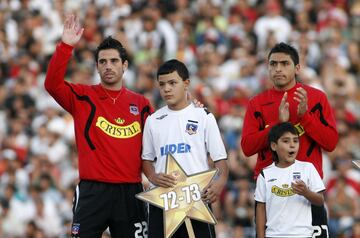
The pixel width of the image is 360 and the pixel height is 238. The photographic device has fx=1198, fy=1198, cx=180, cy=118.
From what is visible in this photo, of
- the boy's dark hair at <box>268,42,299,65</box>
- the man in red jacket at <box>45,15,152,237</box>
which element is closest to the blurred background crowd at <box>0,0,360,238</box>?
the man in red jacket at <box>45,15,152,237</box>

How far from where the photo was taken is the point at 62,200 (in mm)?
18656

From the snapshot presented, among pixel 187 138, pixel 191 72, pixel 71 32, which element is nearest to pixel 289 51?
pixel 187 138

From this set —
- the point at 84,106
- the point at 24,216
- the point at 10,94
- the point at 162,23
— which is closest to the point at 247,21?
the point at 162,23

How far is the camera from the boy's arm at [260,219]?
10312mm

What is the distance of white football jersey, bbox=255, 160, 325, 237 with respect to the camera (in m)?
10.2

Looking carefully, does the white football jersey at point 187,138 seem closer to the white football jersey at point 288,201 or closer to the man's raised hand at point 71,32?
the white football jersey at point 288,201

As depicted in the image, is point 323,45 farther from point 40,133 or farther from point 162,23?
point 40,133

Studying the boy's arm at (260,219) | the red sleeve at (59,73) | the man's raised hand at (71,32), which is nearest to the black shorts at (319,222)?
the boy's arm at (260,219)

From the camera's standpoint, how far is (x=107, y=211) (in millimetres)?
10789

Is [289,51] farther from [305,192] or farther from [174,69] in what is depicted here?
[305,192]

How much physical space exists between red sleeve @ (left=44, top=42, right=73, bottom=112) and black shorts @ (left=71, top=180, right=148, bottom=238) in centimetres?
81

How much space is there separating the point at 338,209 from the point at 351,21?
659 centimetres

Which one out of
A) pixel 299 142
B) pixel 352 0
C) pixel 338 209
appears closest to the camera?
pixel 299 142

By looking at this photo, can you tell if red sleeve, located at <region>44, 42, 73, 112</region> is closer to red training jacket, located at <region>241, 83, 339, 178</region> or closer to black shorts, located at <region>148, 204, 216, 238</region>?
black shorts, located at <region>148, 204, 216, 238</region>
